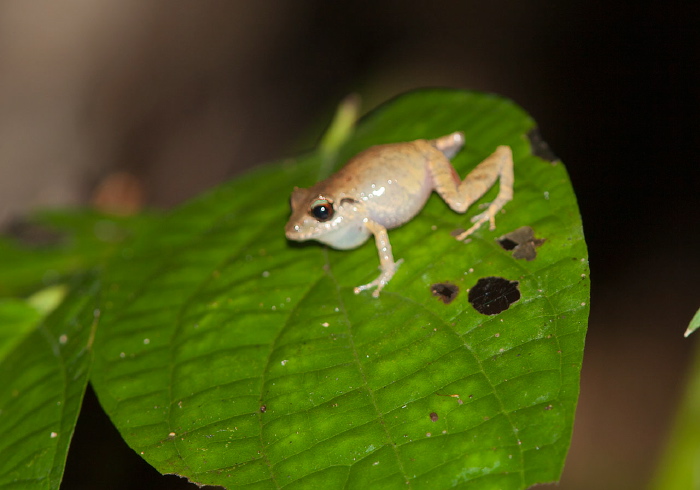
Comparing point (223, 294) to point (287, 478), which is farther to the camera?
point (223, 294)

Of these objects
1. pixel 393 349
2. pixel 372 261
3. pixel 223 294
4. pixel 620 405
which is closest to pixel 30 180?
pixel 223 294

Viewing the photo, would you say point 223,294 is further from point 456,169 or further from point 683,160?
point 683,160

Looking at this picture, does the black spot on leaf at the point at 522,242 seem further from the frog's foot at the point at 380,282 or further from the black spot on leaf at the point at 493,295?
the frog's foot at the point at 380,282

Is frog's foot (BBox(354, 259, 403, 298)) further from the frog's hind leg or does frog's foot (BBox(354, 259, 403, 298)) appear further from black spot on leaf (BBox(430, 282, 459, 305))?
the frog's hind leg

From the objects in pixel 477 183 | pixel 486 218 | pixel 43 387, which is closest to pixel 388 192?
pixel 477 183

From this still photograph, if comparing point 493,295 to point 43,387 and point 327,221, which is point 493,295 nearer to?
point 327,221

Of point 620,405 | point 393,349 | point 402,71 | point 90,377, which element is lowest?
point 620,405

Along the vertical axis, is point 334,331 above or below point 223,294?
above
